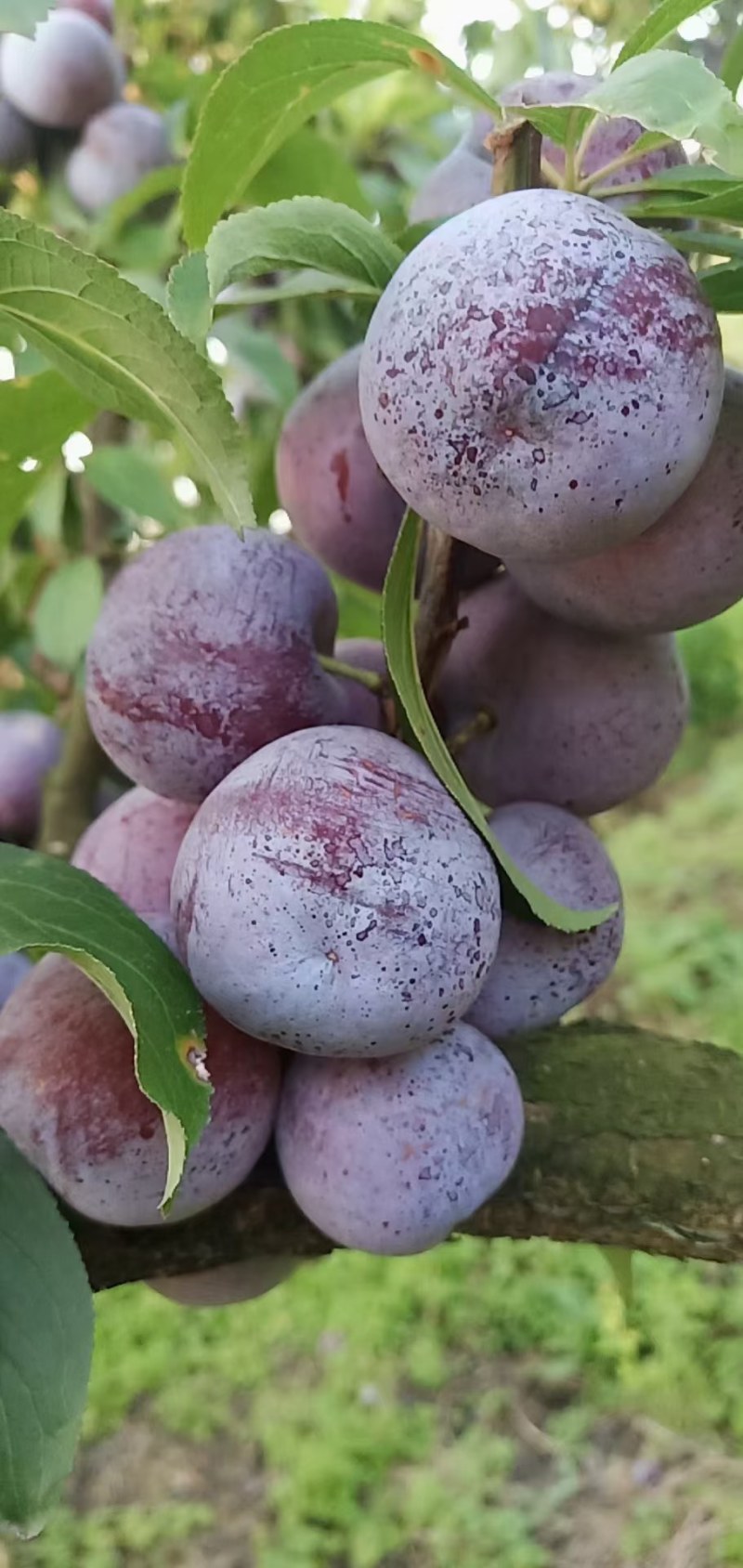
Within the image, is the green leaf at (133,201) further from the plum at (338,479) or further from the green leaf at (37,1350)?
the green leaf at (37,1350)

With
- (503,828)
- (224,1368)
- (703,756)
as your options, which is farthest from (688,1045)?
(703,756)

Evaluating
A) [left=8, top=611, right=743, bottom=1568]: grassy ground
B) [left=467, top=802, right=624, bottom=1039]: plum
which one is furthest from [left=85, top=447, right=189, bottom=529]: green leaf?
[left=8, top=611, right=743, bottom=1568]: grassy ground

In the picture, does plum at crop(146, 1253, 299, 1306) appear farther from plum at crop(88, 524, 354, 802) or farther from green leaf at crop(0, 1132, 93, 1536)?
plum at crop(88, 524, 354, 802)

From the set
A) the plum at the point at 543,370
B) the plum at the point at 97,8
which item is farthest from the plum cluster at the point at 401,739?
the plum at the point at 97,8

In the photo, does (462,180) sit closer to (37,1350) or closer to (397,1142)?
(397,1142)

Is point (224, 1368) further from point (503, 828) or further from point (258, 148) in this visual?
point (258, 148)

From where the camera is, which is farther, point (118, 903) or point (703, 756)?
point (703, 756)

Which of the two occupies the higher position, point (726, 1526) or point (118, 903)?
point (118, 903)
